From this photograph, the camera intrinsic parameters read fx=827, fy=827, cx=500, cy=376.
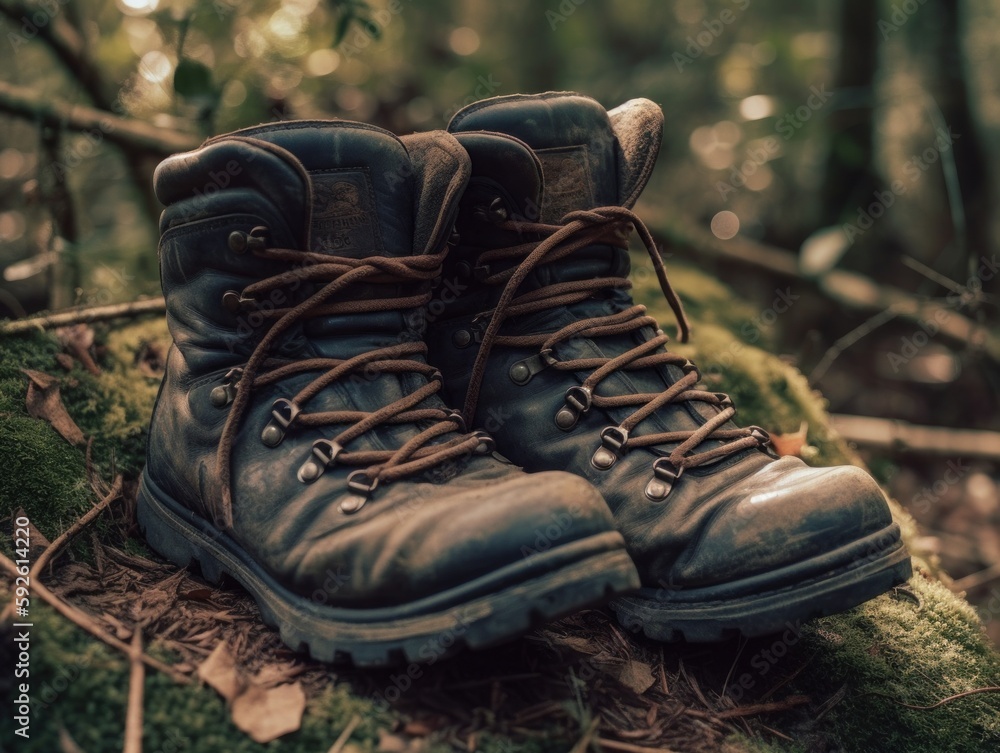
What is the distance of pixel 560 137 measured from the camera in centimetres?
203

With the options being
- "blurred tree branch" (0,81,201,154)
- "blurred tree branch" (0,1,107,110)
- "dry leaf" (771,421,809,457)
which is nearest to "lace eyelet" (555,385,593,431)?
"dry leaf" (771,421,809,457)

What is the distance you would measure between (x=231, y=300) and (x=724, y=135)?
17.0 ft

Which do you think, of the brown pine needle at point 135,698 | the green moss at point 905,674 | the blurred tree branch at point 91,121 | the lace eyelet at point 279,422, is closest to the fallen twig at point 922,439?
the green moss at point 905,674

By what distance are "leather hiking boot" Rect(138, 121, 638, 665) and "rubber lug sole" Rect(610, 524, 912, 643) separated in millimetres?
358

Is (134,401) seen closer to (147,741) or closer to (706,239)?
(147,741)

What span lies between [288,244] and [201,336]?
293mm

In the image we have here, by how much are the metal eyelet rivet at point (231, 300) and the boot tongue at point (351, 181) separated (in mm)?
194

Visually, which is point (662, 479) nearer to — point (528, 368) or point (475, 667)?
point (528, 368)

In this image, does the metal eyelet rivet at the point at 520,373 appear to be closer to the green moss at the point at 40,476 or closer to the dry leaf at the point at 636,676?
the dry leaf at the point at 636,676

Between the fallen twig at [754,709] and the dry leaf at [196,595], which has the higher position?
the dry leaf at [196,595]

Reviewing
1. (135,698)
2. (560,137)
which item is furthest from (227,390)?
(560,137)

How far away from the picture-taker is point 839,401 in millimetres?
5590

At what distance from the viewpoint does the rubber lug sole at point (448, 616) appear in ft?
4.57

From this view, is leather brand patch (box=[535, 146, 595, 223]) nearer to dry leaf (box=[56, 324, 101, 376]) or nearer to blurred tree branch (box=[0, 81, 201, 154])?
dry leaf (box=[56, 324, 101, 376])
